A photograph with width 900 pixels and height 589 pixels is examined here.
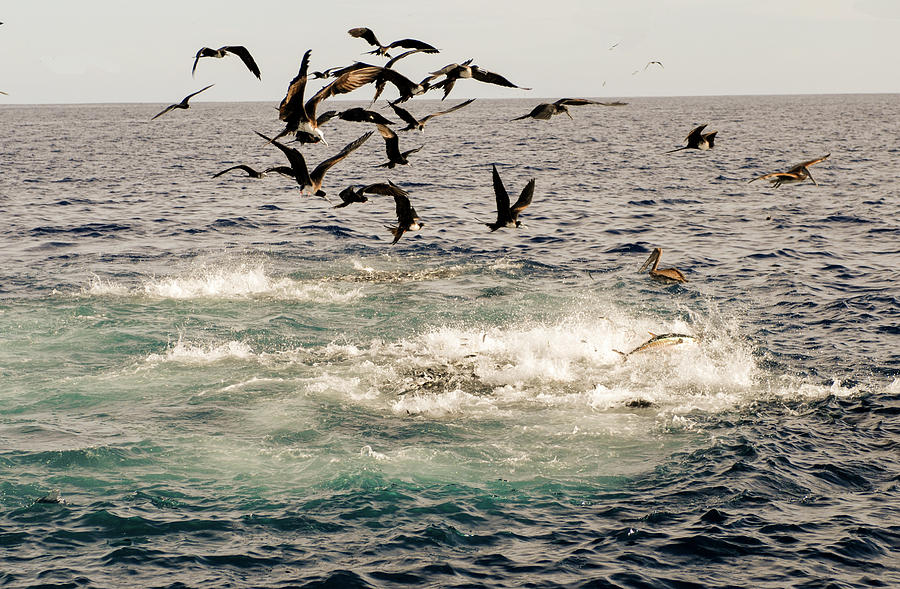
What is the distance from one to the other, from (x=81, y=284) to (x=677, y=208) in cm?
3021

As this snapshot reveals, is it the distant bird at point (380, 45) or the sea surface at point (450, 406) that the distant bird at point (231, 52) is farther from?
the sea surface at point (450, 406)

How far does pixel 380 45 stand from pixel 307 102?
1794mm

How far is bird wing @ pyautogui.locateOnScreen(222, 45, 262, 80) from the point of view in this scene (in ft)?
31.7

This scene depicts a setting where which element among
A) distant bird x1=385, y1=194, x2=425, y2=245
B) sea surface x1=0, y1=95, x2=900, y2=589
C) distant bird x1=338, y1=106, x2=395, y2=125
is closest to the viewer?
distant bird x1=338, y1=106, x2=395, y2=125

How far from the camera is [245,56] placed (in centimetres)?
972

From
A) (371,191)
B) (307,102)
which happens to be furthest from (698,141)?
(307,102)

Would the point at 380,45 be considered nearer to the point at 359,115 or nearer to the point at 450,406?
the point at 359,115

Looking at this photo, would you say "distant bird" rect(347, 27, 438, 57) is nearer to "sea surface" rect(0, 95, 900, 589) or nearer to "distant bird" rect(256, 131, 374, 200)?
"distant bird" rect(256, 131, 374, 200)

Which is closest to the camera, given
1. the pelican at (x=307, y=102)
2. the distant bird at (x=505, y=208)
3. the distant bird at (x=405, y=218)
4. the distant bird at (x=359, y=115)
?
the pelican at (x=307, y=102)

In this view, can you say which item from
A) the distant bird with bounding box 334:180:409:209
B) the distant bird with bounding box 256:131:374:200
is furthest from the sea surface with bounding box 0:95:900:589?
the distant bird with bounding box 256:131:374:200

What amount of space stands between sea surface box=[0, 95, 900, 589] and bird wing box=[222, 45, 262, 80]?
21.7 feet

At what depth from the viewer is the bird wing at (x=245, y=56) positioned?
965cm

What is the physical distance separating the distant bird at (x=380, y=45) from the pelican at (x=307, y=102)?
97 centimetres

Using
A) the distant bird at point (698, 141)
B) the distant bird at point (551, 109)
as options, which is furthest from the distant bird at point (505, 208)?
the distant bird at point (698, 141)
